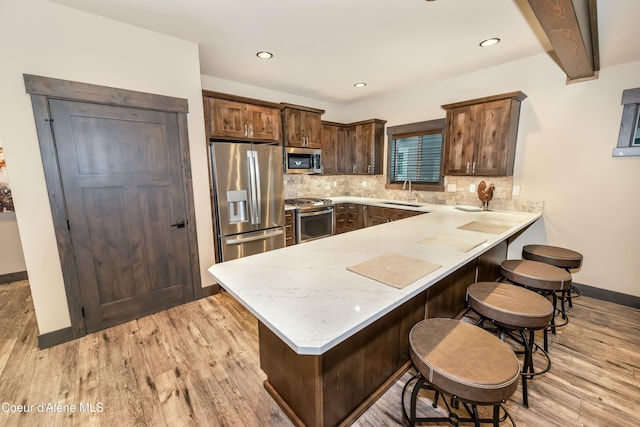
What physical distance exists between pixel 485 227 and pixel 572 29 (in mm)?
1511

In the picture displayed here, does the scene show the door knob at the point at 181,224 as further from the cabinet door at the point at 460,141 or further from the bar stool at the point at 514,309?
the cabinet door at the point at 460,141

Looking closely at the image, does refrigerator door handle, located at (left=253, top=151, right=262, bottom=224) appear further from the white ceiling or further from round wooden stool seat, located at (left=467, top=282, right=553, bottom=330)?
round wooden stool seat, located at (left=467, top=282, right=553, bottom=330)

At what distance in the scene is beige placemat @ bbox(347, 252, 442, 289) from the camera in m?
1.24

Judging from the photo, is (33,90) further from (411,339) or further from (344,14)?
(411,339)

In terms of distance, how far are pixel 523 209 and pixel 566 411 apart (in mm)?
2324

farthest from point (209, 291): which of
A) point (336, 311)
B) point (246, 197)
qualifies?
point (336, 311)

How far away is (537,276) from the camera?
6.33 feet

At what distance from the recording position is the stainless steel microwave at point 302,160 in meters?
4.00

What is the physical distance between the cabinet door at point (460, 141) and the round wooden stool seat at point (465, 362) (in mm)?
2629

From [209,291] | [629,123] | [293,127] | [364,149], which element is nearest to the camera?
[629,123]

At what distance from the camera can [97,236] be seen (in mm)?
2316

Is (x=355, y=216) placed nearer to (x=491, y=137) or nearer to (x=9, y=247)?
(x=491, y=137)

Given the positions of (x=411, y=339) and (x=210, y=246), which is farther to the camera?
(x=210, y=246)

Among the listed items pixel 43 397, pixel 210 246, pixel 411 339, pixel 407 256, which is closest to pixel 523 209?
pixel 407 256
